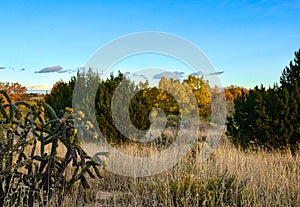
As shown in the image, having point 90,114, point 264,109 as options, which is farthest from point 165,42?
point 90,114

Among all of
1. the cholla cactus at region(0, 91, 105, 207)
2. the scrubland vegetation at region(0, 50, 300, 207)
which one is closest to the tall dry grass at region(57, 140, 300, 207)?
the scrubland vegetation at region(0, 50, 300, 207)

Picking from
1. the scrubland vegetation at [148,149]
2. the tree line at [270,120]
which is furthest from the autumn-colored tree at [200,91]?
the tree line at [270,120]

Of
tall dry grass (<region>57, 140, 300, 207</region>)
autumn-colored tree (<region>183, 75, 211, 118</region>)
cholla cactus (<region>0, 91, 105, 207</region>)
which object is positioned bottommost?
tall dry grass (<region>57, 140, 300, 207</region>)

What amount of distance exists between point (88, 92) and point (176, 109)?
5.54m

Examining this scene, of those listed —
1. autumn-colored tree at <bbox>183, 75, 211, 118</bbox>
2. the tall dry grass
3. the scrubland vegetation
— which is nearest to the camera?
the scrubland vegetation

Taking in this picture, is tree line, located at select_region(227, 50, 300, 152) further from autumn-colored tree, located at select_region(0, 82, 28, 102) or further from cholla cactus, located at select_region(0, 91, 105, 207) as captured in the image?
autumn-colored tree, located at select_region(0, 82, 28, 102)

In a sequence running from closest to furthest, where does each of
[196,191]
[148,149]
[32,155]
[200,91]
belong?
[32,155], [196,191], [148,149], [200,91]

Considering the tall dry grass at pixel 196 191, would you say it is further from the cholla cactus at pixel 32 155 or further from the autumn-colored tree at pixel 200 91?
the autumn-colored tree at pixel 200 91

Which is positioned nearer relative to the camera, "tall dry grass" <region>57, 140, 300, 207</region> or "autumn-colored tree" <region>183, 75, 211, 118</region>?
"tall dry grass" <region>57, 140, 300, 207</region>

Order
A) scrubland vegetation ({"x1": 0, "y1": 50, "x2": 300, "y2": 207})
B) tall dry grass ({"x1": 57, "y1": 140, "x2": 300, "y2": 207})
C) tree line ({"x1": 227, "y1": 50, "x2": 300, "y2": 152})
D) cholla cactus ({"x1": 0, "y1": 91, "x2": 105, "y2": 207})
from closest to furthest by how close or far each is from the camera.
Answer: cholla cactus ({"x1": 0, "y1": 91, "x2": 105, "y2": 207})
scrubland vegetation ({"x1": 0, "y1": 50, "x2": 300, "y2": 207})
tall dry grass ({"x1": 57, "y1": 140, "x2": 300, "y2": 207})
tree line ({"x1": 227, "y1": 50, "x2": 300, "y2": 152})

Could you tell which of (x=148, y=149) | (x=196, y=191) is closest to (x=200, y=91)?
(x=148, y=149)

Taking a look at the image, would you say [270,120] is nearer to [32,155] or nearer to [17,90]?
[32,155]

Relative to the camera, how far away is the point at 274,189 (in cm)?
454

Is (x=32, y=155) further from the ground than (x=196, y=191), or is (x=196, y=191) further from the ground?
(x=32, y=155)
